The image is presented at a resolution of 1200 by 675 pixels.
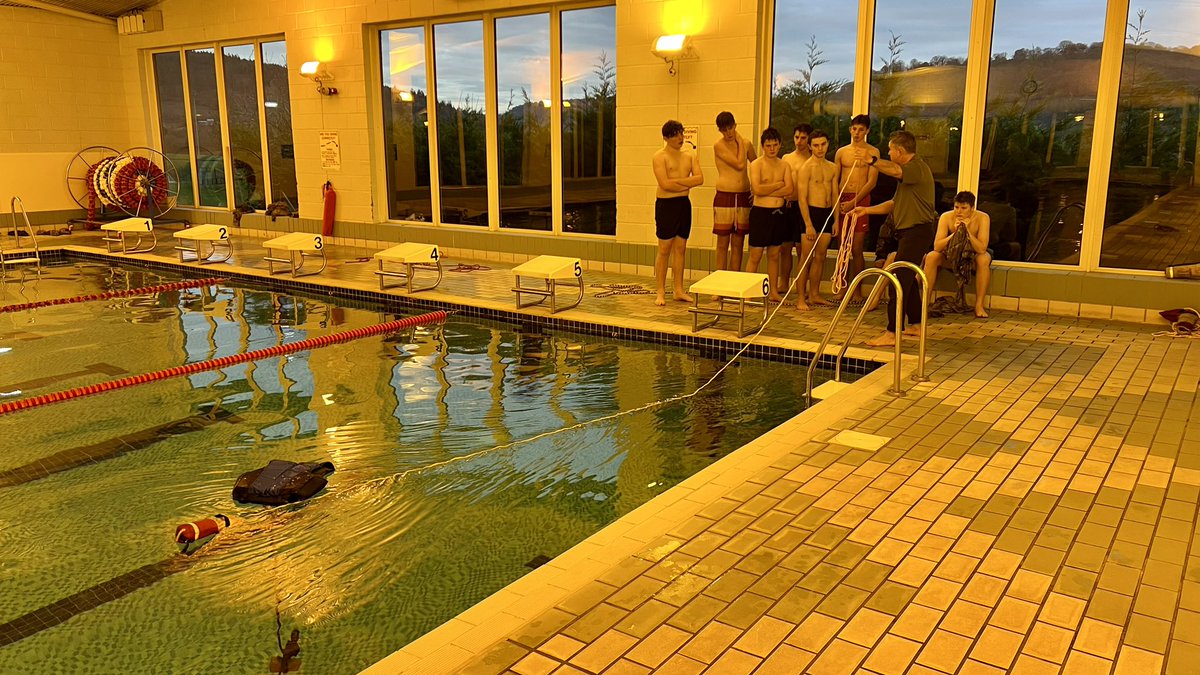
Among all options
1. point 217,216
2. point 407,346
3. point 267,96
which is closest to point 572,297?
point 407,346

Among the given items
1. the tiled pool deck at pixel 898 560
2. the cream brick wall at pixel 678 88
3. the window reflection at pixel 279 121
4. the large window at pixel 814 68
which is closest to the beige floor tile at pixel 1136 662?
the tiled pool deck at pixel 898 560

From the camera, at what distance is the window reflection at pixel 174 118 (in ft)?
42.9

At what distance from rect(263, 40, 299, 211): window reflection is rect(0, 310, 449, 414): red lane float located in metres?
5.79

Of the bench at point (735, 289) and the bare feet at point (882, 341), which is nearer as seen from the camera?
the bare feet at point (882, 341)

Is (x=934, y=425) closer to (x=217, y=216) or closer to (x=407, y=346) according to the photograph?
(x=407, y=346)

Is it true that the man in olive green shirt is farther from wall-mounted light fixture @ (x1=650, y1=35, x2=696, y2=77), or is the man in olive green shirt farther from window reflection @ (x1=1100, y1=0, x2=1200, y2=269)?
wall-mounted light fixture @ (x1=650, y1=35, x2=696, y2=77)

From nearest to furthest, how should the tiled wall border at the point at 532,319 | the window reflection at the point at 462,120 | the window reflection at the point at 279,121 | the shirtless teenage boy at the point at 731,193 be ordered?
the tiled wall border at the point at 532,319
the shirtless teenage boy at the point at 731,193
the window reflection at the point at 462,120
the window reflection at the point at 279,121

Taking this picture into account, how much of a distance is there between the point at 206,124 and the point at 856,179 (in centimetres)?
1031

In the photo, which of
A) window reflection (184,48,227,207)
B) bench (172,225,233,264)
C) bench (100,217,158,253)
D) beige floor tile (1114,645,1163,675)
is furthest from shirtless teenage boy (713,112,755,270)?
window reflection (184,48,227,207)

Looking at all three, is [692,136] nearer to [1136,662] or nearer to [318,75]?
[318,75]

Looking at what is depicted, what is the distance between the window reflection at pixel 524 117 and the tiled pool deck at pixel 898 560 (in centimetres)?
595

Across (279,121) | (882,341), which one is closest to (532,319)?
(882,341)

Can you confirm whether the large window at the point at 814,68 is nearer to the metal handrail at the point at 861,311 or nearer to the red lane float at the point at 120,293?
the metal handrail at the point at 861,311

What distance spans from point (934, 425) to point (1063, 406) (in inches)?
31.1
